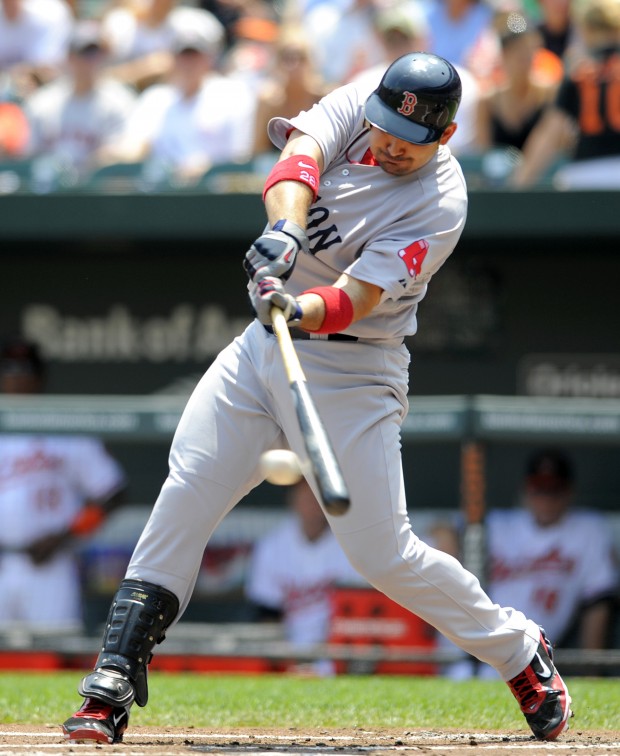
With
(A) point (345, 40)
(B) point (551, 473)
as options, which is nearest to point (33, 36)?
(A) point (345, 40)

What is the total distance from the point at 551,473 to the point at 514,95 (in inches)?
84.1

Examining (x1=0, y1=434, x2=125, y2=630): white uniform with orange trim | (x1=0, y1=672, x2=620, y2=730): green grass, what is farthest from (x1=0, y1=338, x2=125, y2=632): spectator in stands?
(x1=0, y1=672, x2=620, y2=730): green grass

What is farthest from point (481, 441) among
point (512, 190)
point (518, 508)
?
point (512, 190)

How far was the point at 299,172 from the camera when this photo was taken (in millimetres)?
3219

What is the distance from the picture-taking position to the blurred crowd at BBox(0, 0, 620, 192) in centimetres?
669

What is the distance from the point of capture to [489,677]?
5.50 metres

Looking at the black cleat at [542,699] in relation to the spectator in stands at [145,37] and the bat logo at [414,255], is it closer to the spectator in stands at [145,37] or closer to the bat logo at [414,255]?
the bat logo at [414,255]

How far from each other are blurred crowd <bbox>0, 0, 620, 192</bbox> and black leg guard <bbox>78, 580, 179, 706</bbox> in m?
3.83

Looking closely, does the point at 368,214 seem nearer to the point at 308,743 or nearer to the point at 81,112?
the point at 308,743

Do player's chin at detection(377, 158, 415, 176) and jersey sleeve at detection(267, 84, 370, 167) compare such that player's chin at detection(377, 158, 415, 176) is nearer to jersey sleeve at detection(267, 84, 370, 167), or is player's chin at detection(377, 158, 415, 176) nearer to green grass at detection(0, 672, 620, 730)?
jersey sleeve at detection(267, 84, 370, 167)

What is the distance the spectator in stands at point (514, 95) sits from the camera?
22.3ft

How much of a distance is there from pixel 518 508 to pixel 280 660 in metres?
1.26

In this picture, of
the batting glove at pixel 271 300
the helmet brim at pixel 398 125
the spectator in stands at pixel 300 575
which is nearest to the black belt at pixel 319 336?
the batting glove at pixel 271 300

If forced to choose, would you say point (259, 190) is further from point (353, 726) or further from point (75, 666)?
point (353, 726)
